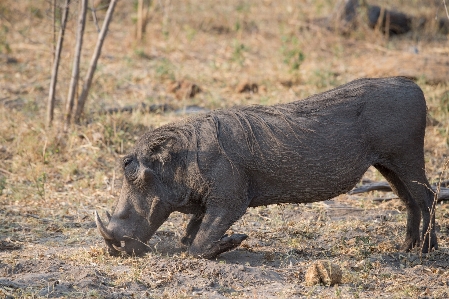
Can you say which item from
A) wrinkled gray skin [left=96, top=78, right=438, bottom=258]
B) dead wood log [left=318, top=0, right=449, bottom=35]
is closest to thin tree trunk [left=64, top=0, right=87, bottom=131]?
wrinkled gray skin [left=96, top=78, right=438, bottom=258]

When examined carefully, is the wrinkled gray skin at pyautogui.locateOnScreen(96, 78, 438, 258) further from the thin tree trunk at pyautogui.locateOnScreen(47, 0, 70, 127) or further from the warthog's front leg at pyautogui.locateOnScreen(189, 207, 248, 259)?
the thin tree trunk at pyautogui.locateOnScreen(47, 0, 70, 127)

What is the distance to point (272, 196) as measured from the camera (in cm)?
497

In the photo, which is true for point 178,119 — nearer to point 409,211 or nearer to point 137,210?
point 137,210

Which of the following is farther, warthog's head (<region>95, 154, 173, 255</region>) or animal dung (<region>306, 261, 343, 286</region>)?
warthog's head (<region>95, 154, 173, 255</region>)

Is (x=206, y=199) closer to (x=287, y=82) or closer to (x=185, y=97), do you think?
(x=185, y=97)

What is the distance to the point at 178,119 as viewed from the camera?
307 inches

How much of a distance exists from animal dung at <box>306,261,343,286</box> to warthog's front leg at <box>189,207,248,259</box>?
58cm

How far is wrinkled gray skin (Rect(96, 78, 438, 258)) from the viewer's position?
4.81 meters

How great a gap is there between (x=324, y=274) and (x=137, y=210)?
138 cm

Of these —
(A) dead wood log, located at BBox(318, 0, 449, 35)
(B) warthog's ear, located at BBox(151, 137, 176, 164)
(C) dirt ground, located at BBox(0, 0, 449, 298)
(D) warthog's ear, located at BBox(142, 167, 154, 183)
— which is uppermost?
(A) dead wood log, located at BBox(318, 0, 449, 35)

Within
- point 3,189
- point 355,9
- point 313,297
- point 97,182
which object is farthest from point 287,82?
point 313,297

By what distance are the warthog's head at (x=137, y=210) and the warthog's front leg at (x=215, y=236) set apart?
30 centimetres

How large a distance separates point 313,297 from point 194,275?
773 mm

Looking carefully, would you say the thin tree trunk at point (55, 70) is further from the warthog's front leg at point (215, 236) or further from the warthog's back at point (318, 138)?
the warthog's front leg at point (215, 236)
